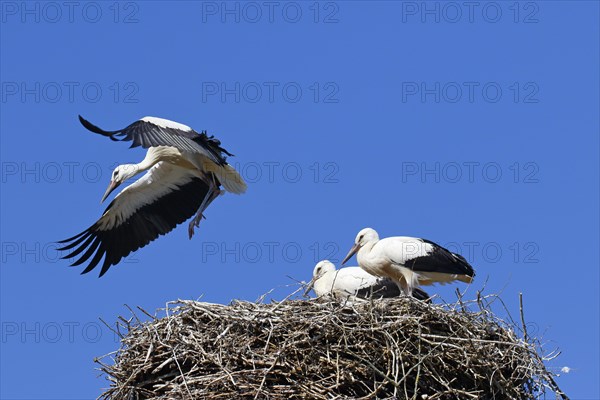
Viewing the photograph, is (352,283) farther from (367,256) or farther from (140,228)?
(140,228)

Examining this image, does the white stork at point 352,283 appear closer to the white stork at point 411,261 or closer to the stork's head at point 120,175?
the white stork at point 411,261

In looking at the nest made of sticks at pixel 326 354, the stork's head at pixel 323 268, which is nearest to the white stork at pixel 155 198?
the stork's head at pixel 323 268

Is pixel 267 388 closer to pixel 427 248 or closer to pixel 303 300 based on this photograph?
pixel 303 300

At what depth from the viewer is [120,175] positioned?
41.0ft

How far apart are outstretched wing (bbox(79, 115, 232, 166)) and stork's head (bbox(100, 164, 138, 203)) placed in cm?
122

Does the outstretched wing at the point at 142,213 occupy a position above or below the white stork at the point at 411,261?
above

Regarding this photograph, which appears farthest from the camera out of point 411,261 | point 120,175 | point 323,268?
point 120,175

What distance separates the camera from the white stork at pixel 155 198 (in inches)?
477

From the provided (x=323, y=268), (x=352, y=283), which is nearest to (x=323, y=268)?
(x=323, y=268)

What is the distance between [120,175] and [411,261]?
3.53 m

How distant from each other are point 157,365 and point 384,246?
2933 mm

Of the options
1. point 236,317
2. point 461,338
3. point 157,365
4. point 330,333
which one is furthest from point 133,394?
point 461,338

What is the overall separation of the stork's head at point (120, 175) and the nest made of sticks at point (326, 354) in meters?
3.79

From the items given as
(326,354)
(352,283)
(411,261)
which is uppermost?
(411,261)
